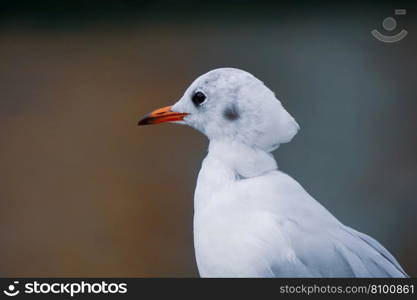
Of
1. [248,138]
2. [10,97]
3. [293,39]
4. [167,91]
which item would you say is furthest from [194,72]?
[10,97]

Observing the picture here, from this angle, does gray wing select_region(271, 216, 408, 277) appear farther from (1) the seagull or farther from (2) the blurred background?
(2) the blurred background

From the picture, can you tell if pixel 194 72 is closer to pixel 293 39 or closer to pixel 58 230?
pixel 293 39

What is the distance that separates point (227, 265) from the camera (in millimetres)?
1305

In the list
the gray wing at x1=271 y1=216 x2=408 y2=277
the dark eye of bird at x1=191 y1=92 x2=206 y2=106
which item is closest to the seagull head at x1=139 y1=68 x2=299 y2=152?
the dark eye of bird at x1=191 y1=92 x2=206 y2=106

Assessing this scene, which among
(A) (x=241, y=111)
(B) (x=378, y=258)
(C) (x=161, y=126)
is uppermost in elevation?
(C) (x=161, y=126)

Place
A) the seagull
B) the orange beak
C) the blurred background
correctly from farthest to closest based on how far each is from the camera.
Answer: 1. the blurred background
2. the orange beak
3. the seagull

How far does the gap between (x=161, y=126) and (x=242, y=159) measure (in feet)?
1.31

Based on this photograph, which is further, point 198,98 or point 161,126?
point 161,126

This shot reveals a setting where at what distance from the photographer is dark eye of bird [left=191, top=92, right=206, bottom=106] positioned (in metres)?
1.39

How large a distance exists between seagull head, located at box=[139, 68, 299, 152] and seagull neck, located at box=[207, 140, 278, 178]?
11 mm

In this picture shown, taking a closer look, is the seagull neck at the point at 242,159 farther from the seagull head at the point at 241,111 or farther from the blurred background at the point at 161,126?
the blurred background at the point at 161,126

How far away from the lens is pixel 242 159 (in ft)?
4.43

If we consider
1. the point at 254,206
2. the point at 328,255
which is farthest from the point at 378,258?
the point at 254,206

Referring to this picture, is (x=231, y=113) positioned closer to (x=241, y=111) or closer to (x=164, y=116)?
(x=241, y=111)
